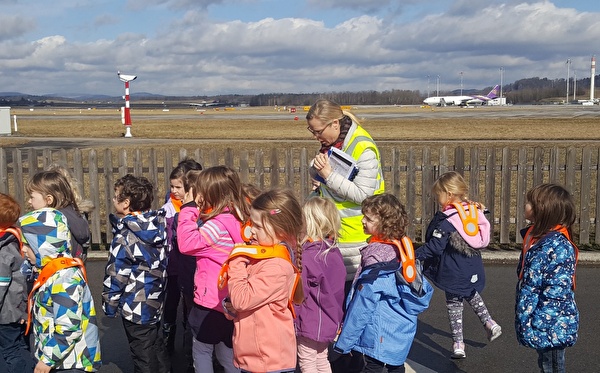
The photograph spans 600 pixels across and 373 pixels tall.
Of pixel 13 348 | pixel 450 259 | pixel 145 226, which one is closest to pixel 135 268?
pixel 145 226

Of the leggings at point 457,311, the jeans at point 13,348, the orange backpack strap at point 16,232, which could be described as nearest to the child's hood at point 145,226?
the orange backpack strap at point 16,232

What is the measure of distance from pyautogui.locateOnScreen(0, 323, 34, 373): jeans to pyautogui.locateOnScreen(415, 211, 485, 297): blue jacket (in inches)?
109

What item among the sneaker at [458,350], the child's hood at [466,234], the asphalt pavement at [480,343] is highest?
the child's hood at [466,234]

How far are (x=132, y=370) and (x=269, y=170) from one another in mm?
4334

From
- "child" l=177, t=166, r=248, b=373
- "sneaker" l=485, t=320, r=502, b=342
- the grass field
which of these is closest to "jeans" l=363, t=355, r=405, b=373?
"child" l=177, t=166, r=248, b=373

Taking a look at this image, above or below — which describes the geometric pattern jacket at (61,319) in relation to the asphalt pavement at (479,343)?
above

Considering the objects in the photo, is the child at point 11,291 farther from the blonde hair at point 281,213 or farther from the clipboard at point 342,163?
the clipboard at point 342,163

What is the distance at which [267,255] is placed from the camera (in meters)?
3.04

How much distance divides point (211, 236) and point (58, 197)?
1121 millimetres

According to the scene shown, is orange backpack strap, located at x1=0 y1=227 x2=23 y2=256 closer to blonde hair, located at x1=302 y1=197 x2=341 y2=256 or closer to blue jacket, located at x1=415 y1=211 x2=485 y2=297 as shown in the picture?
blonde hair, located at x1=302 y1=197 x2=341 y2=256

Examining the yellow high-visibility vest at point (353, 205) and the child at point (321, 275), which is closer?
the child at point (321, 275)

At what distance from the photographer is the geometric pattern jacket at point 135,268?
3.90 m

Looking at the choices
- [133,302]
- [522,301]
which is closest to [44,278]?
[133,302]

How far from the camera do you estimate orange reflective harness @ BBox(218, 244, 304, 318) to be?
302 cm
